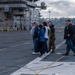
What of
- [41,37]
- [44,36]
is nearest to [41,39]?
[41,37]

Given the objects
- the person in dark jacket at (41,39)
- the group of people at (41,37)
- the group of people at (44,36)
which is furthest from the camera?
the group of people at (41,37)

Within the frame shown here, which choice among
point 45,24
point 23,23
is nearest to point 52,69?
point 45,24

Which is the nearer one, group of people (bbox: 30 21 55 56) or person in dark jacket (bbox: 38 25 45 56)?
person in dark jacket (bbox: 38 25 45 56)

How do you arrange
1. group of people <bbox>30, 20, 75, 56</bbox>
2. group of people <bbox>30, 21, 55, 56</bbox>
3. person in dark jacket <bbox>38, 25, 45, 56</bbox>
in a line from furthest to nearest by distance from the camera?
group of people <bbox>30, 21, 55, 56</bbox>, person in dark jacket <bbox>38, 25, 45, 56</bbox>, group of people <bbox>30, 20, 75, 56</bbox>

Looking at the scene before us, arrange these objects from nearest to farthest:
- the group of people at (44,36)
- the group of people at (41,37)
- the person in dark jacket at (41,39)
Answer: the group of people at (44,36) → the person in dark jacket at (41,39) → the group of people at (41,37)

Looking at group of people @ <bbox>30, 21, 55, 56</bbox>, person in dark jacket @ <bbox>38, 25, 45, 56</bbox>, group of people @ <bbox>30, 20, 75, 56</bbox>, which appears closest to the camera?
group of people @ <bbox>30, 20, 75, 56</bbox>

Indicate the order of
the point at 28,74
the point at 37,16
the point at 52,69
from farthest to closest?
the point at 37,16 < the point at 52,69 < the point at 28,74

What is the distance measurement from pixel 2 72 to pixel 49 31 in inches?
296

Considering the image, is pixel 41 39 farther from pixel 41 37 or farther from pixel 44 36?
pixel 44 36

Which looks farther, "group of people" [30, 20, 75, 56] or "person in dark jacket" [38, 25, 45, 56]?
"person in dark jacket" [38, 25, 45, 56]

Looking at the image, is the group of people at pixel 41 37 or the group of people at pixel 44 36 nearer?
the group of people at pixel 44 36

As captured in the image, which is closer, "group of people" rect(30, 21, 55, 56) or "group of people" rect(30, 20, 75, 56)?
"group of people" rect(30, 20, 75, 56)

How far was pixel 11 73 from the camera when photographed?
450 inches

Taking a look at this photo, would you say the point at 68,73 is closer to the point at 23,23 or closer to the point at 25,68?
the point at 25,68
